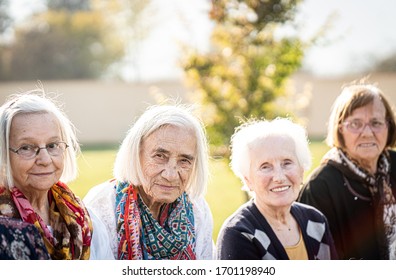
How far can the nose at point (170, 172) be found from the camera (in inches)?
108

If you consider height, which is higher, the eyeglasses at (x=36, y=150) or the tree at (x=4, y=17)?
Result: the tree at (x=4, y=17)

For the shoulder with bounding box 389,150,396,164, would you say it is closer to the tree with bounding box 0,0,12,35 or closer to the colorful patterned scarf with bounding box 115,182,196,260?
the colorful patterned scarf with bounding box 115,182,196,260

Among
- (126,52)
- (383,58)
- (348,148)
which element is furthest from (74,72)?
(348,148)

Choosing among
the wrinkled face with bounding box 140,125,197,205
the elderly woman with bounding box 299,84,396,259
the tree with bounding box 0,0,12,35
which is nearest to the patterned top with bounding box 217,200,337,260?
the wrinkled face with bounding box 140,125,197,205

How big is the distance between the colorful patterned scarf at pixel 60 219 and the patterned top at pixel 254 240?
0.64 m

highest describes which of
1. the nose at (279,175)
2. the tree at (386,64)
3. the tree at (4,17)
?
the tree at (4,17)

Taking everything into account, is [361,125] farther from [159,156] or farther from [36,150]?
[36,150]

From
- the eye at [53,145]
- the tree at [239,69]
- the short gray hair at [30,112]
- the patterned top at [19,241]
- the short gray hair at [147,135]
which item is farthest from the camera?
the tree at [239,69]

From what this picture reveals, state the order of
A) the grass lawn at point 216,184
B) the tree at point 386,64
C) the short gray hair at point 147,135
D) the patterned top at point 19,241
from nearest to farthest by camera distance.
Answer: the patterned top at point 19,241 < the short gray hair at point 147,135 < the grass lawn at point 216,184 < the tree at point 386,64

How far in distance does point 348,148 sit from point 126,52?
24.8m

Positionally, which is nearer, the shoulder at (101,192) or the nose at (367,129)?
the shoulder at (101,192)

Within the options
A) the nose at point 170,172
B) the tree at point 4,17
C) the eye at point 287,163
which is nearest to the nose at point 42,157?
the nose at point 170,172

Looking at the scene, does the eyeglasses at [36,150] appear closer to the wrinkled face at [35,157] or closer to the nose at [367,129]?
the wrinkled face at [35,157]
